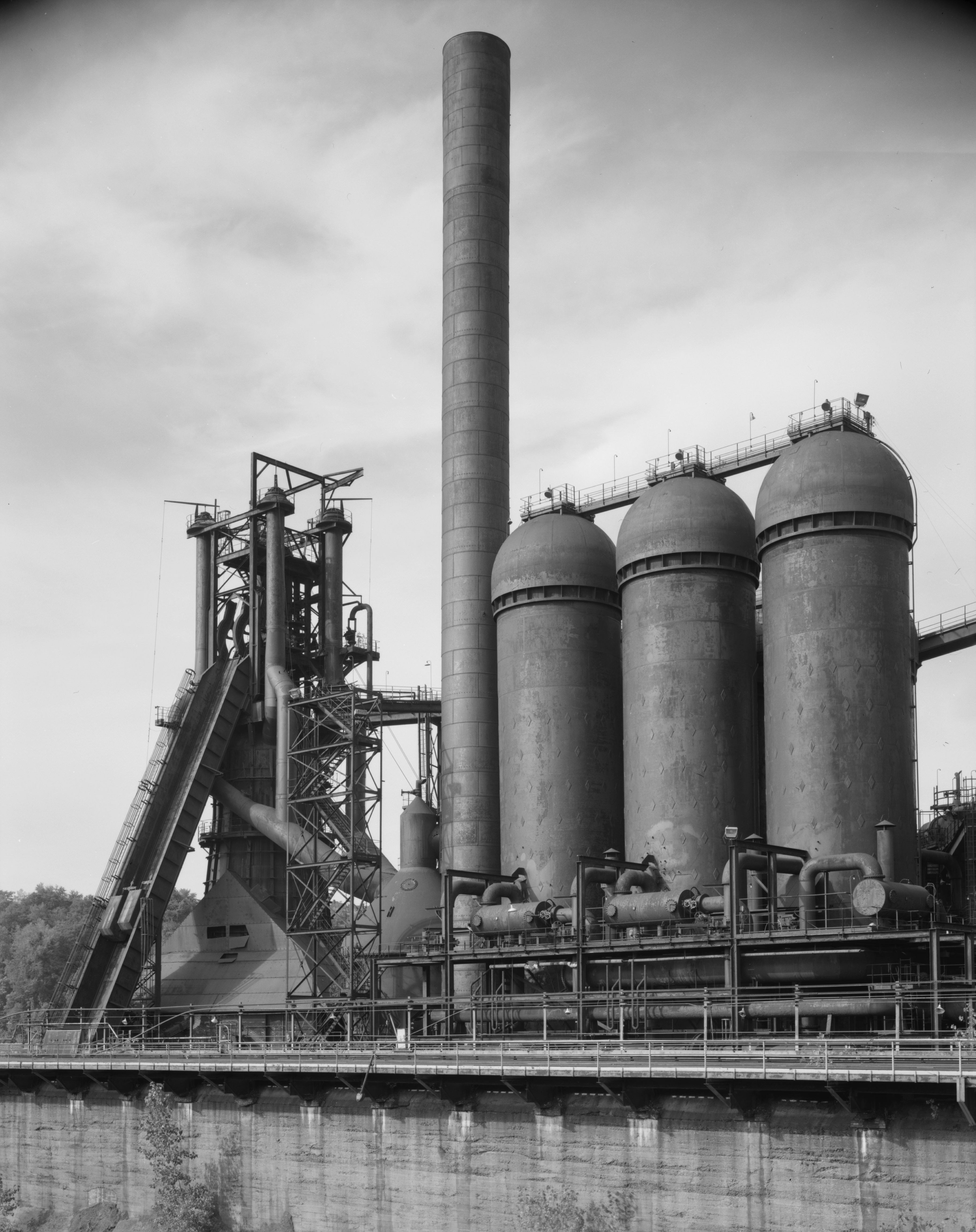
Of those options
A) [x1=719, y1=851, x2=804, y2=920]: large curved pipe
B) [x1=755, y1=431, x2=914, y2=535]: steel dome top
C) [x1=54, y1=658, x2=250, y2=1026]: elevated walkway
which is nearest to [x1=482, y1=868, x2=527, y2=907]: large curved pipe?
[x1=719, y1=851, x2=804, y2=920]: large curved pipe

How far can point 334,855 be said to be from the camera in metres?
73.4

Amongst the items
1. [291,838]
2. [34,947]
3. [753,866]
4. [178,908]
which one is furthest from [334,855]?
[178,908]

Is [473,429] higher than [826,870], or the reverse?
[473,429]

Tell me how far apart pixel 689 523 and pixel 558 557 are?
728cm

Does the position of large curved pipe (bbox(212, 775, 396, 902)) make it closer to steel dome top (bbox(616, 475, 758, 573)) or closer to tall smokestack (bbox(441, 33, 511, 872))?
tall smokestack (bbox(441, 33, 511, 872))

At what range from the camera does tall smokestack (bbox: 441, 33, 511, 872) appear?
72125 millimetres

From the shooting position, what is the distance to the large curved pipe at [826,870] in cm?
5097

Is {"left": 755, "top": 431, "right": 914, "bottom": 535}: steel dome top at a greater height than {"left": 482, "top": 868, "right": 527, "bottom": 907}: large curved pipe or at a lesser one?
greater

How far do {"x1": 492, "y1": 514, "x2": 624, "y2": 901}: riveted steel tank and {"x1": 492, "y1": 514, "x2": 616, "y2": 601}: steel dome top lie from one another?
5cm

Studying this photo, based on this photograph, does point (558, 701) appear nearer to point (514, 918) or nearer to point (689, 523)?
point (689, 523)

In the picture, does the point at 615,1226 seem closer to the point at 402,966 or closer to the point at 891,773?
the point at 891,773

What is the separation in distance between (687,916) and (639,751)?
29.9 ft

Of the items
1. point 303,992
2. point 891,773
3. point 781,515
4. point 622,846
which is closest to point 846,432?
point 781,515

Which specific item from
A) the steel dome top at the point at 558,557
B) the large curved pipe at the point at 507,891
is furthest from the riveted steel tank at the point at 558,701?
the large curved pipe at the point at 507,891
